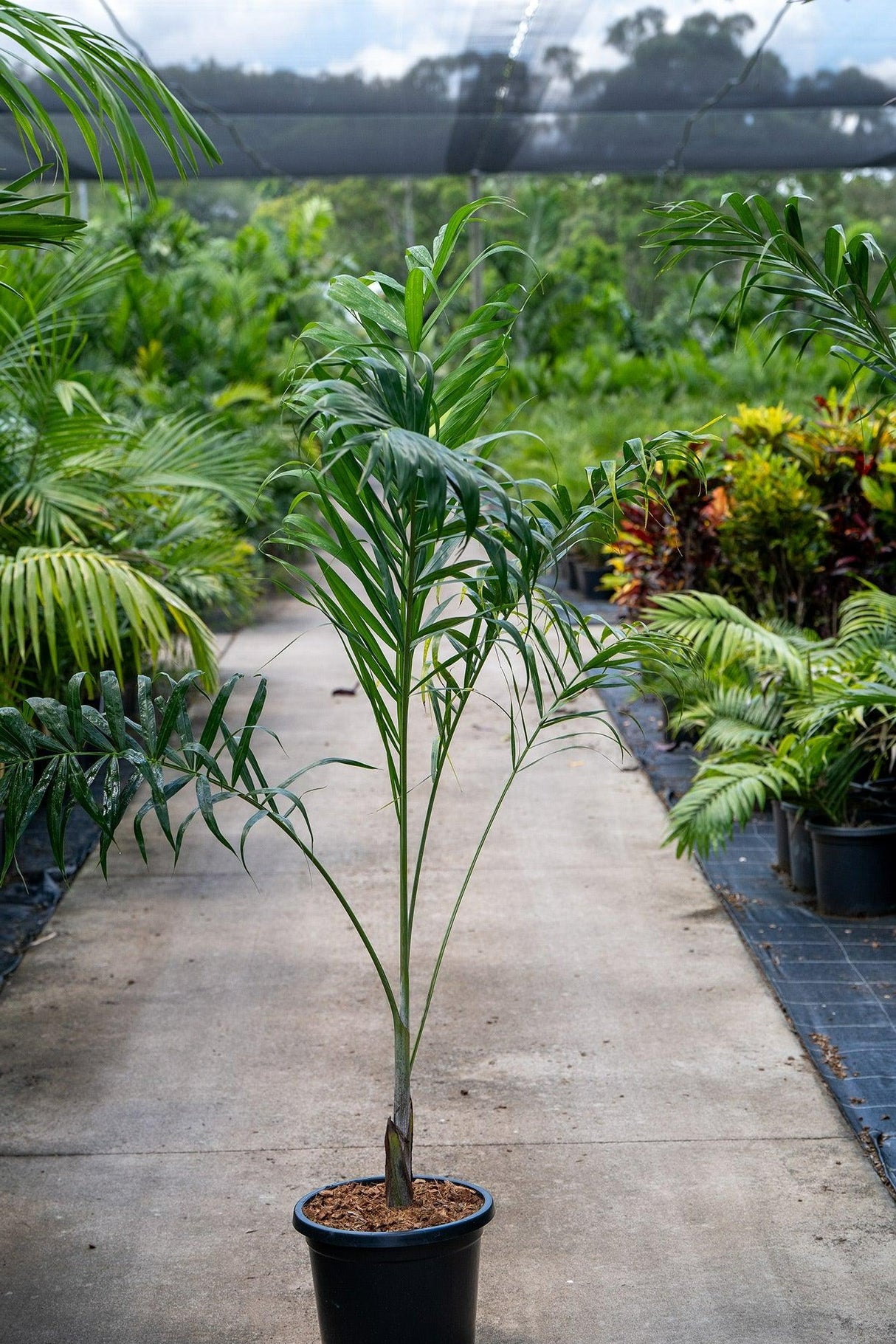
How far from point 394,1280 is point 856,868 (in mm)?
2605

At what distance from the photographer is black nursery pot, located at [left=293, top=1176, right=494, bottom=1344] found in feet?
7.00

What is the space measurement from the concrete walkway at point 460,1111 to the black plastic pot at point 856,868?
361 millimetres

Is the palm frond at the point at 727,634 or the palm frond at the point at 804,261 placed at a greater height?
the palm frond at the point at 804,261

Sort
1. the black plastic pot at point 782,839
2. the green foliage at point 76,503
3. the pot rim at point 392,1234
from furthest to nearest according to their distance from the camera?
1. the black plastic pot at point 782,839
2. the green foliage at point 76,503
3. the pot rim at point 392,1234

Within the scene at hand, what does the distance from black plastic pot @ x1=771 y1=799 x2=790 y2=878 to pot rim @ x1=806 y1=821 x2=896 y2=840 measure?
1.31 feet

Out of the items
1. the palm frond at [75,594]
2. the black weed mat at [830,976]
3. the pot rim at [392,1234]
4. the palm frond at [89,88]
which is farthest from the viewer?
the palm frond at [75,594]

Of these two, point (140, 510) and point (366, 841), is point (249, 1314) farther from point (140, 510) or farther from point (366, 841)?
point (140, 510)

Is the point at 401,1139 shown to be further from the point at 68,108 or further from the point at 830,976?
the point at 830,976

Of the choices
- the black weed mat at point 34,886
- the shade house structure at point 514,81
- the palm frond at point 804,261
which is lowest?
the black weed mat at point 34,886

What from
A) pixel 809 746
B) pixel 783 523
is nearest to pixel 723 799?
pixel 809 746

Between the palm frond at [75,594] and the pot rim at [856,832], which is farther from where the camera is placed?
the pot rim at [856,832]

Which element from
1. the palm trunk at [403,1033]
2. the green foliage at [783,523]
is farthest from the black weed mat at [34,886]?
the green foliage at [783,523]

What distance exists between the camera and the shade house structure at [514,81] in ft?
27.8

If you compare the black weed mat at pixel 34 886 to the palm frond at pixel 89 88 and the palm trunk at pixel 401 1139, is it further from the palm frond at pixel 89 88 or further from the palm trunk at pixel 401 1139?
the palm frond at pixel 89 88
